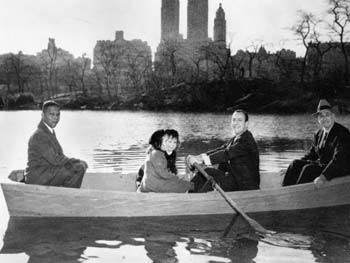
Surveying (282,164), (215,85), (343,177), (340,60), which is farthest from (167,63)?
(343,177)

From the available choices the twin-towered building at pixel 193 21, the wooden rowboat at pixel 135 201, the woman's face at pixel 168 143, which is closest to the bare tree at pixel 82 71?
the twin-towered building at pixel 193 21

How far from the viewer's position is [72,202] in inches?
254

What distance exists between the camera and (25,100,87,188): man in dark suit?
20.7 feet

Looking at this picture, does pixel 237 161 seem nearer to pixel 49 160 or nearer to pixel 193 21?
pixel 49 160

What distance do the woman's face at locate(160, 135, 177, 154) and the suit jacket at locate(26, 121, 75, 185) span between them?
134 centimetres

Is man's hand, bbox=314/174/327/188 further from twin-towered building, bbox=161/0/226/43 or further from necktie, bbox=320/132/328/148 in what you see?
twin-towered building, bbox=161/0/226/43

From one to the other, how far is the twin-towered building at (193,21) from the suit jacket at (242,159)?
11249 centimetres

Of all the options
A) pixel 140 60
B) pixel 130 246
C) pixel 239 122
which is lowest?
pixel 130 246

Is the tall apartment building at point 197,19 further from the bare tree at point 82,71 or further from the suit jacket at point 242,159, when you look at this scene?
the suit jacket at point 242,159

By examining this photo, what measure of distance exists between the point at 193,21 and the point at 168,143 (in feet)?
396

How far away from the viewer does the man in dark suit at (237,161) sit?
6.59 m

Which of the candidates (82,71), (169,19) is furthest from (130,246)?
(169,19)

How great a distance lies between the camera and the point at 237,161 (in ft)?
22.1

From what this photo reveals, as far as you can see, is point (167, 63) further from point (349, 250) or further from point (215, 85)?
point (349, 250)
